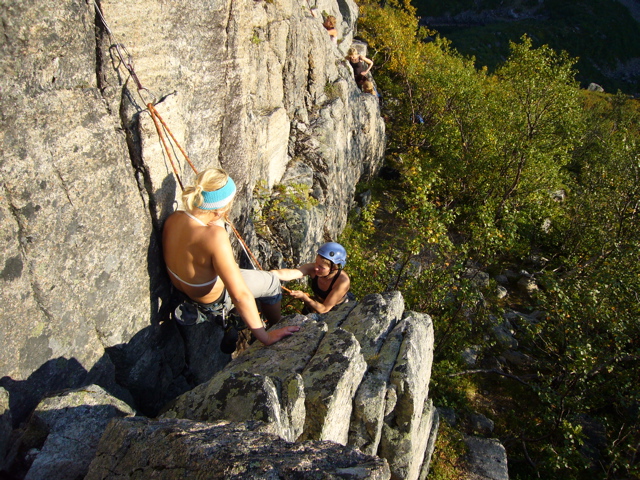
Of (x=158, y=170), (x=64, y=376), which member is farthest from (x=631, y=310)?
(x=64, y=376)

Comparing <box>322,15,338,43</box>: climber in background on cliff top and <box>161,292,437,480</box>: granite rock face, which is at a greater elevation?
<box>322,15,338,43</box>: climber in background on cliff top

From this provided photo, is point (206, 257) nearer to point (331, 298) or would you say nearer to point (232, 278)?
point (232, 278)

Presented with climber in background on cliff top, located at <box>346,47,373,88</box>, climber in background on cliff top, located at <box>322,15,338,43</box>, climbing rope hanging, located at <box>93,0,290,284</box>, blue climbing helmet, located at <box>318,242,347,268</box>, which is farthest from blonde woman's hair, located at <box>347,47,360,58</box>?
climbing rope hanging, located at <box>93,0,290,284</box>

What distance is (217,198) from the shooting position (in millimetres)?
4781

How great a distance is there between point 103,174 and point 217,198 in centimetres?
122

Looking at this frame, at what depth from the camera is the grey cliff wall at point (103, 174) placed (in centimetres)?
367

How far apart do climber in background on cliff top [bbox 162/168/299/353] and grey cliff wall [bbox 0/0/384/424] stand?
336 mm

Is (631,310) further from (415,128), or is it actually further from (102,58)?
(415,128)

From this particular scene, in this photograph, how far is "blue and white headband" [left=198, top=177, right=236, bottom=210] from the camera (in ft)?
15.6

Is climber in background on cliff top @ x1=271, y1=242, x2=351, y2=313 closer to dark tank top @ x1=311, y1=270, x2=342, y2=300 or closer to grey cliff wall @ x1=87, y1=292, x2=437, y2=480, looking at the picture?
dark tank top @ x1=311, y1=270, x2=342, y2=300

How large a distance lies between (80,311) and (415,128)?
22287mm

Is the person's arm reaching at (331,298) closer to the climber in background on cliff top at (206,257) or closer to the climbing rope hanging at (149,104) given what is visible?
the climber in background on cliff top at (206,257)

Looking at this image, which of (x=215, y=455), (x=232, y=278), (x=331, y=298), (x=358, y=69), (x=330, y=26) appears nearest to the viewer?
(x=215, y=455)

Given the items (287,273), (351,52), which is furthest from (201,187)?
(351,52)
